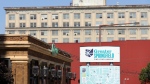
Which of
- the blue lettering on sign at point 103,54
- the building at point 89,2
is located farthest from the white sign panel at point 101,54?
the building at point 89,2

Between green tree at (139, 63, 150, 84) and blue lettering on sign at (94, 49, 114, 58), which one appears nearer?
blue lettering on sign at (94, 49, 114, 58)

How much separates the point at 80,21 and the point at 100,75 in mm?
84840

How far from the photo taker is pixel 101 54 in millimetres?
57688

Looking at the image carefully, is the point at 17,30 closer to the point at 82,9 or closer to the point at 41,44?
the point at 82,9

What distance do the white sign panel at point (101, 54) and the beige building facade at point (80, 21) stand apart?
81079 mm

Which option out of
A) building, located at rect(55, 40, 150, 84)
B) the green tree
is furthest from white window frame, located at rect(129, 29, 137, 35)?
the green tree

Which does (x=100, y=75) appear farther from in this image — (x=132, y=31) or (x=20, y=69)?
(x=132, y=31)

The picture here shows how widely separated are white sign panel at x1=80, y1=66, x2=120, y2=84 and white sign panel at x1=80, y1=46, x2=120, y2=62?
1.67 metres

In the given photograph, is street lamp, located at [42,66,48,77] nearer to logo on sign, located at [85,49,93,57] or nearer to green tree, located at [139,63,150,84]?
logo on sign, located at [85,49,93,57]

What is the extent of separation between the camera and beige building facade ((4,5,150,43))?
140000mm

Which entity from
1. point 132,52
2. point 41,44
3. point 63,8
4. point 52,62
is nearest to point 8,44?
point 41,44

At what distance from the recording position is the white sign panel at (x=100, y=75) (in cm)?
5603

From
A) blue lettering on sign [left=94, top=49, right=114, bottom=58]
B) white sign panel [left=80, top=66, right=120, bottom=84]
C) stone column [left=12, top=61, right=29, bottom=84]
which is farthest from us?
blue lettering on sign [left=94, top=49, right=114, bottom=58]

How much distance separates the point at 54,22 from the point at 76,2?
372 inches
